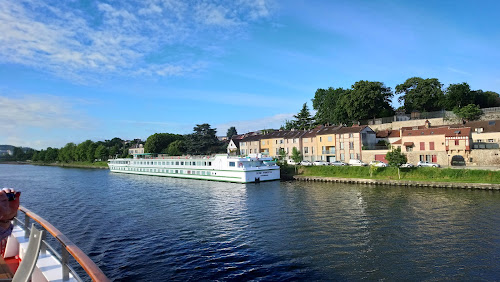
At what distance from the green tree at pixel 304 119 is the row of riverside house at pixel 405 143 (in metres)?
16.7

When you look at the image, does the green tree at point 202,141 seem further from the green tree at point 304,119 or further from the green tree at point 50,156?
the green tree at point 50,156

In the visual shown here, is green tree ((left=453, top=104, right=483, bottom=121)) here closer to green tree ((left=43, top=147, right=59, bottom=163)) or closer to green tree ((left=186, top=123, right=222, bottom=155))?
green tree ((left=186, top=123, right=222, bottom=155))

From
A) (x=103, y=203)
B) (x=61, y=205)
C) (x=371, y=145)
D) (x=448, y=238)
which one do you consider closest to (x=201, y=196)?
(x=103, y=203)

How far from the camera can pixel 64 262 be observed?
530 centimetres

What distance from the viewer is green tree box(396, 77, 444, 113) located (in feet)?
242

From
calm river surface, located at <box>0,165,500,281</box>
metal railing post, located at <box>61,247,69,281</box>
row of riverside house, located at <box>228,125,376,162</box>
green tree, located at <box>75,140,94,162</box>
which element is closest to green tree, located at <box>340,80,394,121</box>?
row of riverside house, located at <box>228,125,376,162</box>

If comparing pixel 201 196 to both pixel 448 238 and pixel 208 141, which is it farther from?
pixel 208 141

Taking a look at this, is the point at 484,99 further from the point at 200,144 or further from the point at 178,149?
the point at 178,149

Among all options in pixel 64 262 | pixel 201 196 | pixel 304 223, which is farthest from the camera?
pixel 201 196

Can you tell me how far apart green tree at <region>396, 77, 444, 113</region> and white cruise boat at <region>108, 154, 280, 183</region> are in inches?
1656

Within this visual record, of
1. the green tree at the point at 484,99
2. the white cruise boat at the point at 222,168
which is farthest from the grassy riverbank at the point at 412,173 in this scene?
the green tree at the point at 484,99

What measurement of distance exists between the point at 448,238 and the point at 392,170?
3040 centimetres

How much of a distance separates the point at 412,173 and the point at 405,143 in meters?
13.3

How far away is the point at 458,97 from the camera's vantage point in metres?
69.1
